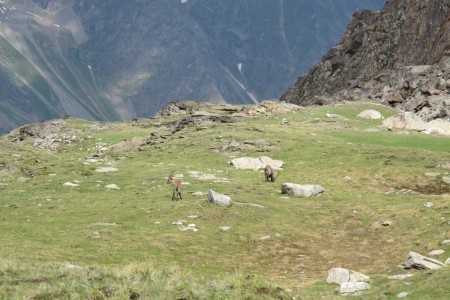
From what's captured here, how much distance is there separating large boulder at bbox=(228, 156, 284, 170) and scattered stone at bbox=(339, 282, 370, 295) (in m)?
33.0

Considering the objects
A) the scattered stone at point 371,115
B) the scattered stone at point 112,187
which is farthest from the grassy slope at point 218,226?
the scattered stone at point 371,115

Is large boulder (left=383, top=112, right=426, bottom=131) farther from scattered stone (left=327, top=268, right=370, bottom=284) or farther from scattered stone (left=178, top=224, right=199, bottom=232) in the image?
scattered stone (left=327, top=268, right=370, bottom=284)

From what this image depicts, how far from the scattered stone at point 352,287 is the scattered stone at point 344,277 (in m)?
0.99

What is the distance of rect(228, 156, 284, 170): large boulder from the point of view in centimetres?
5631

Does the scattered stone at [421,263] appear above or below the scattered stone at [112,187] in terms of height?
below

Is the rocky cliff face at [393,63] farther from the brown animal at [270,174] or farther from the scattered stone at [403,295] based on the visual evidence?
the scattered stone at [403,295]

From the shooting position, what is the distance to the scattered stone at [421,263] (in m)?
24.4

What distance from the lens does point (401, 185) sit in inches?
1885

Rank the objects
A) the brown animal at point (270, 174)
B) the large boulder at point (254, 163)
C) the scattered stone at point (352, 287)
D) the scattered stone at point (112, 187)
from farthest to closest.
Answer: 1. the large boulder at point (254, 163)
2. the brown animal at point (270, 174)
3. the scattered stone at point (112, 187)
4. the scattered stone at point (352, 287)

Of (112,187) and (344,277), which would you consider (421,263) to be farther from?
(112,187)

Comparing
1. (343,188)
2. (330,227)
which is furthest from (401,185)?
(330,227)

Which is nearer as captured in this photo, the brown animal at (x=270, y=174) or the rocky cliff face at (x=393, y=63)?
the brown animal at (x=270, y=174)

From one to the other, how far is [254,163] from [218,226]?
23.4 m

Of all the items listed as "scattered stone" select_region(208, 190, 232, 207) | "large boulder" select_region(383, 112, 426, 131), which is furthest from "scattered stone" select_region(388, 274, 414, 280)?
"large boulder" select_region(383, 112, 426, 131)
